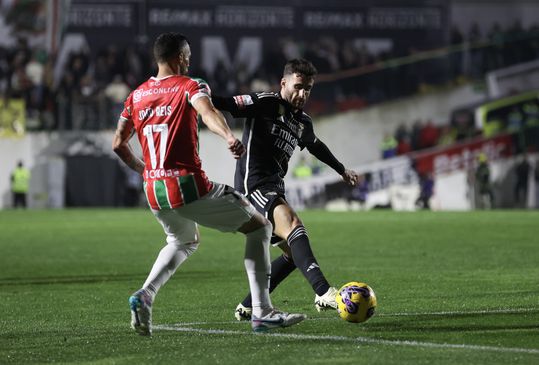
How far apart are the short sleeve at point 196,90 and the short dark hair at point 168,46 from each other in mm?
271

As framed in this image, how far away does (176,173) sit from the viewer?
747 centimetres

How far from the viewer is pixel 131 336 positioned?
791cm

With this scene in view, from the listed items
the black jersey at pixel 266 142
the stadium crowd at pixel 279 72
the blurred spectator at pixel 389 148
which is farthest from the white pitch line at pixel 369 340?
the blurred spectator at pixel 389 148

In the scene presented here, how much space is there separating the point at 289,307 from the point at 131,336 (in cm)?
228

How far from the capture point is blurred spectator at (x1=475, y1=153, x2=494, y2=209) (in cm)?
3984

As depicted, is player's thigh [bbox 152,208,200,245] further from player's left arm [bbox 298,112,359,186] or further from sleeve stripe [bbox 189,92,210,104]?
player's left arm [bbox 298,112,359,186]

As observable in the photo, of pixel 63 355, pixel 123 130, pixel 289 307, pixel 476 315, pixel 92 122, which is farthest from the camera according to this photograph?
pixel 92 122

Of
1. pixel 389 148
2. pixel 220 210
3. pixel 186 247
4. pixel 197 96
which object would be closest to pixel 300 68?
pixel 197 96

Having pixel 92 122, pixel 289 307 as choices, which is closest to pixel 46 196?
pixel 92 122

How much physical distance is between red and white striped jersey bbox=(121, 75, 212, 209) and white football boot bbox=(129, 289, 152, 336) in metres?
0.62

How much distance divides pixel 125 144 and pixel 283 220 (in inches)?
53.1

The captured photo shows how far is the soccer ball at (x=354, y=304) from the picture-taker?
26.0ft

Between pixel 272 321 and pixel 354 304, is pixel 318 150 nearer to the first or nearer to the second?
pixel 354 304

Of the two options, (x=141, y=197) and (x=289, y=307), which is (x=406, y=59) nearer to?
(x=141, y=197)
